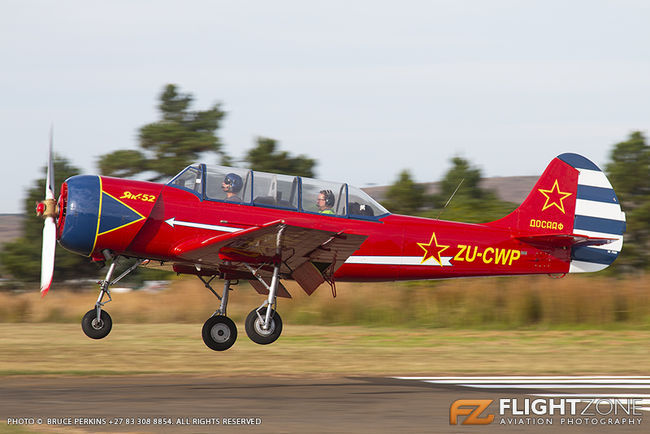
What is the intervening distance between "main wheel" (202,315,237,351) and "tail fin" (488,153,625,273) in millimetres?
4524

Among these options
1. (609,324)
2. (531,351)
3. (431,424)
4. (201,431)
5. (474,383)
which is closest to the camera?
(201,431)

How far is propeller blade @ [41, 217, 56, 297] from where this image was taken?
11.1 m

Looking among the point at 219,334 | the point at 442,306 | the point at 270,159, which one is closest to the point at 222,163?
the point at 270,159

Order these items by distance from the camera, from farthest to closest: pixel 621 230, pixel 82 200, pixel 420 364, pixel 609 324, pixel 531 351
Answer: pixel 609 324 < pixel 531 351 < pixel 420 364 < pixel 621 230 < pixel 82 200

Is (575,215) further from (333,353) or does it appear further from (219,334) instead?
(219,334)

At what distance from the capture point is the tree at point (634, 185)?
29156mm

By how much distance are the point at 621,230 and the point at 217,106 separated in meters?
23.7

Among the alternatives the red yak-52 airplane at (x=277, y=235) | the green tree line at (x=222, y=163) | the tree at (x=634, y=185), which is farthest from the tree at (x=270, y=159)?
the red yak-52 airplane at (x=277, y=235)

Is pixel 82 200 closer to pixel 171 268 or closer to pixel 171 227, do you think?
pixel 171 227

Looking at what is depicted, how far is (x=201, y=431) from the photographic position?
329 inches

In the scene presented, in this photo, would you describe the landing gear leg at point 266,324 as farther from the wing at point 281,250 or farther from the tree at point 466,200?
the tree at point 466,200

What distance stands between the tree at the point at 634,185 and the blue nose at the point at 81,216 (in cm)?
2222

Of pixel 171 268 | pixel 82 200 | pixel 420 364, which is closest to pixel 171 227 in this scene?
pixel 82 200

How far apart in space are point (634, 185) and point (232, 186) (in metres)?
23.5
